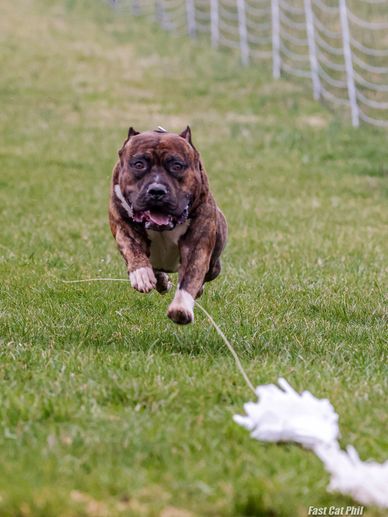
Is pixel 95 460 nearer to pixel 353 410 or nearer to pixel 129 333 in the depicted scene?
pixel 353 410

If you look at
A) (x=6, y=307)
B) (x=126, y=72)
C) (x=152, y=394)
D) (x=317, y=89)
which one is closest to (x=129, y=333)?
(x=6, y=307)

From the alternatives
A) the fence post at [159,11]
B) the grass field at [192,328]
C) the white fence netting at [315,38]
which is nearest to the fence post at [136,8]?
the white fence netting at [315,38]

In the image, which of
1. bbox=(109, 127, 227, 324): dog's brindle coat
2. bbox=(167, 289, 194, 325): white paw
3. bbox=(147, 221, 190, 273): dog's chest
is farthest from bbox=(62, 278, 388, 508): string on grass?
bbox=(147, 221, 190, 273): dog's chest

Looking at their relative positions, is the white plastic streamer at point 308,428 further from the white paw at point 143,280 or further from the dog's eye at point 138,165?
the dog's eye at point 138,165

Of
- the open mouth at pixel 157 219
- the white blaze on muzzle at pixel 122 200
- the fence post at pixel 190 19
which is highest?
the open mouth at pixel 157 219

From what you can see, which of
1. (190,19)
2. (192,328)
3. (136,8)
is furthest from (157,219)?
(136,8)

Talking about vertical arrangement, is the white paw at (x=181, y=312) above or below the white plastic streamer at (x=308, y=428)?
below

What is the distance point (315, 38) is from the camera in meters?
23.1

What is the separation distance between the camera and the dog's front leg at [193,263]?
5.25 meters

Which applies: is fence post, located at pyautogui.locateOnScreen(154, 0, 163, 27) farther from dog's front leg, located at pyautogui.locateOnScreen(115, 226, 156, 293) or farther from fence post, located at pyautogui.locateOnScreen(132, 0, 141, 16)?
dog's front leg, located at pyautogui.locateOnScreen(115, 226, 156, 293)

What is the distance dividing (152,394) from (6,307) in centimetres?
242

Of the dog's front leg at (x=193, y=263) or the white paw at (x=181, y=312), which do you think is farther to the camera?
the dog's front leg at (x=193, y=263)

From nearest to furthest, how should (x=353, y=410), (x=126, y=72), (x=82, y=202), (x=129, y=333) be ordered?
(x=353, y=410)
(x=129, y=333)
(x=82, y=202)
(x=126, y=72)

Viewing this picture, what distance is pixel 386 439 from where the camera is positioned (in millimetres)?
4008
